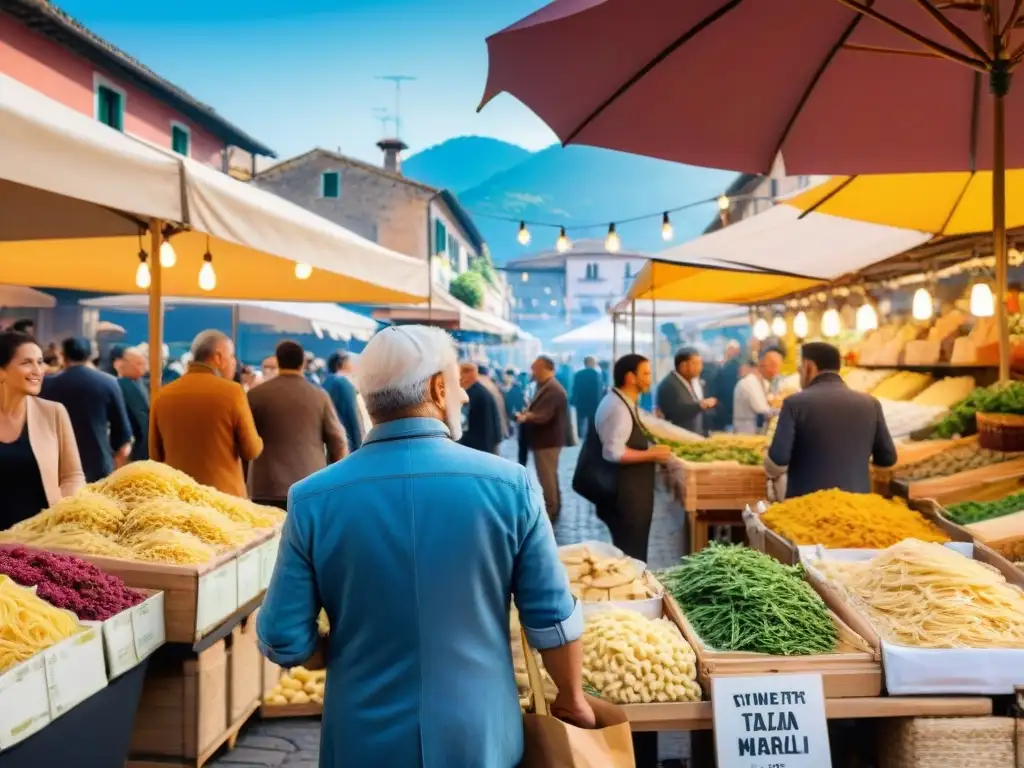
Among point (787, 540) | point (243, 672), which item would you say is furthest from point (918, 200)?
point (243, 672)

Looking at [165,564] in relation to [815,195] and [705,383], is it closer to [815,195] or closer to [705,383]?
[815,195]

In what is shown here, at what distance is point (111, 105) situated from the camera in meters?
23.1

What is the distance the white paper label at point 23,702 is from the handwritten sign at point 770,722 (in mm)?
2180

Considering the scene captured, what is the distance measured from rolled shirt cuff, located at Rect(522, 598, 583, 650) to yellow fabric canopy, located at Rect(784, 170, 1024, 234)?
5.99 meters

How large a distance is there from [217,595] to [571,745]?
7.89 ft

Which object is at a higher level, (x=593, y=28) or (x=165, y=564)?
(x=593, y=28)

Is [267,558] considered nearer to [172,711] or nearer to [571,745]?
[172,711]

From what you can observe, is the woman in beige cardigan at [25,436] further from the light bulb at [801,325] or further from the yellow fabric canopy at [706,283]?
the light bulb at [801,325]

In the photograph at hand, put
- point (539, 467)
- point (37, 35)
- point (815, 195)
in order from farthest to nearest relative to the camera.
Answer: point (37, 35) < point (539, 467) < point (815, 195)

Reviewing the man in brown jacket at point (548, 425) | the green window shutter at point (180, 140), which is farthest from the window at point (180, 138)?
the man in brown jacket at point (548, 425)

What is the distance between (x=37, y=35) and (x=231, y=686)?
19.3 m

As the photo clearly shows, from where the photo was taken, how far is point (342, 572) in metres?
2.28

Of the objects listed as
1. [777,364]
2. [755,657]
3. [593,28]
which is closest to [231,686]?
[755,657]

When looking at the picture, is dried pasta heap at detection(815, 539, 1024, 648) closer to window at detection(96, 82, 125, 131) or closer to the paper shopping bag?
the paper shopping bag
